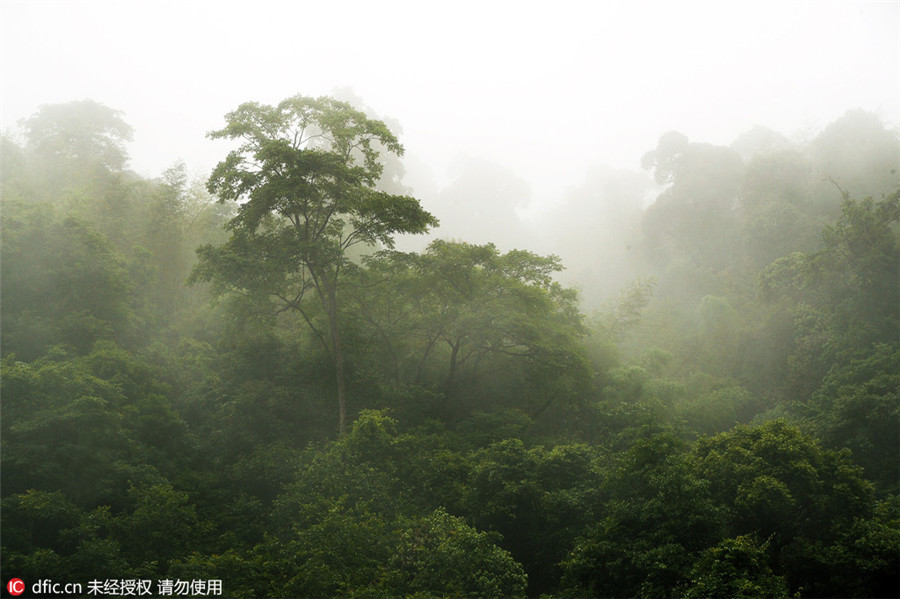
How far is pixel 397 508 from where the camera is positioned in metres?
10.7

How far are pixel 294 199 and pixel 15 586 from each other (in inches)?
352

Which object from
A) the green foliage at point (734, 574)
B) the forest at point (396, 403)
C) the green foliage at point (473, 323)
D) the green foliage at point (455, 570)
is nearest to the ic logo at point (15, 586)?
the forest at point (396, 403)

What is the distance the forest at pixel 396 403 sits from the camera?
8.12 meters

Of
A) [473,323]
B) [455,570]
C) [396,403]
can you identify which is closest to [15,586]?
[455,570]

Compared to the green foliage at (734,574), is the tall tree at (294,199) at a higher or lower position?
higher

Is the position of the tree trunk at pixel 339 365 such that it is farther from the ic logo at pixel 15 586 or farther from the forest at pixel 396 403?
the ic logo at pixel 15 586

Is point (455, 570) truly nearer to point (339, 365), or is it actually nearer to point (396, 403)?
point (396, 403)

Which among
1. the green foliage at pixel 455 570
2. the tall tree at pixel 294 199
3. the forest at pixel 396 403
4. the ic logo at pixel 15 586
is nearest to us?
the ic logo at pixel 15 586

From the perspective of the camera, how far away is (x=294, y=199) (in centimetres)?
1295

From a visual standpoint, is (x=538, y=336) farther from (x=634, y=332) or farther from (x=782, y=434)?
(x=634, y=332)

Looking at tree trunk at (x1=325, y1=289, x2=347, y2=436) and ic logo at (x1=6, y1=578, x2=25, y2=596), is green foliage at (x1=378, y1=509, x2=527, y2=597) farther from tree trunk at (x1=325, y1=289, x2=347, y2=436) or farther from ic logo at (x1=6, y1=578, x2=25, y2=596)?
tree trunk at (x1=325, y1=289, x2=347, y2=436)

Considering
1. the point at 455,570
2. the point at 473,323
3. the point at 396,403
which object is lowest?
the point at 455,570

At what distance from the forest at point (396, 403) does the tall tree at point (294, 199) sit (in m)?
0.08

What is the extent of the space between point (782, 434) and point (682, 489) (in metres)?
2.55
